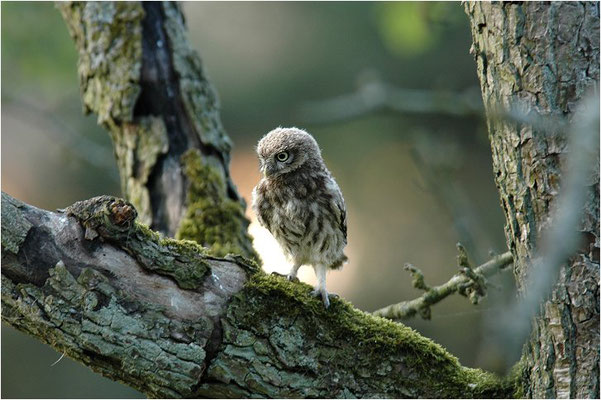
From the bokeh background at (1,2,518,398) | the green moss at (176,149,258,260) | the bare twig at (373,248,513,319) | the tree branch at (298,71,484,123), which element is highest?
the bokeh background at (1,2,518,398)

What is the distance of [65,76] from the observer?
5.82m

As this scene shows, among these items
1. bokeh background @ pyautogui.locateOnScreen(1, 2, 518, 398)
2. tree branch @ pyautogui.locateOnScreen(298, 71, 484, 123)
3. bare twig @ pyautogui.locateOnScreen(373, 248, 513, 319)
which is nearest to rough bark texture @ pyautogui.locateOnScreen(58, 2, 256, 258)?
bare twig @ pyautogui.locateOnScreen(373, 248, 513, 319)

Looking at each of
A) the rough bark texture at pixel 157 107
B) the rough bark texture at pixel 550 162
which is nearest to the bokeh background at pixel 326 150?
the rough bark texture at pixel 157 107

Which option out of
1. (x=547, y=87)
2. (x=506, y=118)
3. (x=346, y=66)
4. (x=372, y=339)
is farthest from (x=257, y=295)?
(x=346, y=66)

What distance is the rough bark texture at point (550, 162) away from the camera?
2.58m

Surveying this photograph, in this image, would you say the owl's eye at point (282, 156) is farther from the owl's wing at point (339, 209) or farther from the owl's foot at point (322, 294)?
the owl's foot at point (322, 294)

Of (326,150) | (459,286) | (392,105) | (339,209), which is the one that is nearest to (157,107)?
(339,209)

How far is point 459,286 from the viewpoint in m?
3.55

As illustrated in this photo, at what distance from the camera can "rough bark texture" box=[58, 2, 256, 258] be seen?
4.37 metres

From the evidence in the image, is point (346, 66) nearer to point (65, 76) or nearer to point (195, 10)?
point (195, 10)

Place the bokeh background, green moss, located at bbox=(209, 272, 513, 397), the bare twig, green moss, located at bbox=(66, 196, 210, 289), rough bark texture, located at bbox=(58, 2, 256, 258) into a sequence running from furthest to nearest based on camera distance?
the bokeh background < rough bark texture, located at bbox=(58, 2, 256, 258) < the bare twig < green moss, located at bbox=(209, 272, 513, 397) < green moss, located at bbox=(66, 196, 210, 289)

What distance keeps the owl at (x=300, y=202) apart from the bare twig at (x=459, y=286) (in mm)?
524

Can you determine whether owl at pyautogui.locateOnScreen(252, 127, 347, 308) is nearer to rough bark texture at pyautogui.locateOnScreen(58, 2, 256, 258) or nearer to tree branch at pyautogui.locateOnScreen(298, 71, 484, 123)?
rough bark texture at pyautogui.locateOnScreen(58, 2, 256, 258)

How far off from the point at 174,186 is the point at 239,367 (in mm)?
1885
